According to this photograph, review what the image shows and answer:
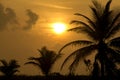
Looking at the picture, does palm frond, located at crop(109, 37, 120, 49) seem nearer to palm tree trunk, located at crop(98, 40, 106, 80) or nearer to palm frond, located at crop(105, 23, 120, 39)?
palm frond, located at crop(105, 23, 120, 39)

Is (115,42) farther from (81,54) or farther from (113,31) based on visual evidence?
(81,54)

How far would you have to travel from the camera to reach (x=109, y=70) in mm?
36250

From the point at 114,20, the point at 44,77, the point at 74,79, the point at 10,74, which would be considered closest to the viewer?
the point at 114,20

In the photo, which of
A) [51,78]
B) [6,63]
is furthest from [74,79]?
[6,63]

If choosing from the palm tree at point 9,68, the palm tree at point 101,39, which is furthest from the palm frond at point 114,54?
the palm tree at point 9,68

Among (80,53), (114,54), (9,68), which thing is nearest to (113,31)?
(114,54)

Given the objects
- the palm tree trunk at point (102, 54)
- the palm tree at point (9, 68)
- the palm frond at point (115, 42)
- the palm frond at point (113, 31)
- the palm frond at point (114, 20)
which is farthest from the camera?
the palm tree at point (9, 68)

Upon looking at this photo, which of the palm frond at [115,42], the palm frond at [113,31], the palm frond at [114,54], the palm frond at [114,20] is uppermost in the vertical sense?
the palm frond at [114,20]

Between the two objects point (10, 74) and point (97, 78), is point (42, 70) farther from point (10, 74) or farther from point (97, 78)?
point (97, 78)

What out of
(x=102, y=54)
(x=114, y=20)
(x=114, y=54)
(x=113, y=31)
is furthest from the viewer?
(x=102, y=54)

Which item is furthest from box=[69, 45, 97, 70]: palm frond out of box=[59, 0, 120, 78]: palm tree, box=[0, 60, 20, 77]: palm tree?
box=[0, 60, 20, 77]: palm tree

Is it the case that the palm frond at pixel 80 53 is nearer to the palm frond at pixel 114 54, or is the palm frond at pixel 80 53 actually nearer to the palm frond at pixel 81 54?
the palm frond at pixel 81 54

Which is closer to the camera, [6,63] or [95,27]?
[95,27]

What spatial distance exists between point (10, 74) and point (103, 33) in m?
18.2
